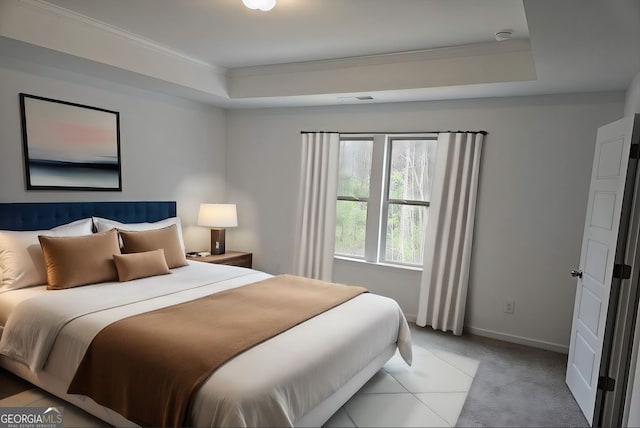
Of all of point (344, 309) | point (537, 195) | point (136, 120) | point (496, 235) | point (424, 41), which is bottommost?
point (344, 309)

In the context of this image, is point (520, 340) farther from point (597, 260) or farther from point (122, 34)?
point (122, 34)

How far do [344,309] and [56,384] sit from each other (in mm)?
1871

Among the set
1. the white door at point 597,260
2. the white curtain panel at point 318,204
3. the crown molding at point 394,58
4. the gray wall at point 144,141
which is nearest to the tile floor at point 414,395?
the white door at point 597,260

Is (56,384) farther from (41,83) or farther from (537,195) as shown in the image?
(537,195)

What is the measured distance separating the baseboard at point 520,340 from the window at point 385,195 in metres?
0.89

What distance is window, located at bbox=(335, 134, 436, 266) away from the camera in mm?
4309

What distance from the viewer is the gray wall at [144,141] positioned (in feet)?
10.4

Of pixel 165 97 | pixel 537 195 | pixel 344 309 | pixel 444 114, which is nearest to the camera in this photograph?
pixel 344 309

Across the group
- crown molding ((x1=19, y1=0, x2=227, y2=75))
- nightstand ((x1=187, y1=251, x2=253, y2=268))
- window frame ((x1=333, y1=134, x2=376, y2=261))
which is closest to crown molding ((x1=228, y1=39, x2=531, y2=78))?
crown molding ((x1=19, y1=0, x2=227, y2=75))

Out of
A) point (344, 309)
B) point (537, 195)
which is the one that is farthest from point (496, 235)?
point (344, 309)

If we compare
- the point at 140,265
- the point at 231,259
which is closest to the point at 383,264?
the point at 231,259

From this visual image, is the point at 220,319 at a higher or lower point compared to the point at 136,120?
lower

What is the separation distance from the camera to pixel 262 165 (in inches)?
199

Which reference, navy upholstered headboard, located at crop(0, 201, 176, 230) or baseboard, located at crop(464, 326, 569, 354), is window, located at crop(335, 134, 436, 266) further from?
navy upholstered headboard, located at crop(0, 201, 176, 230)
